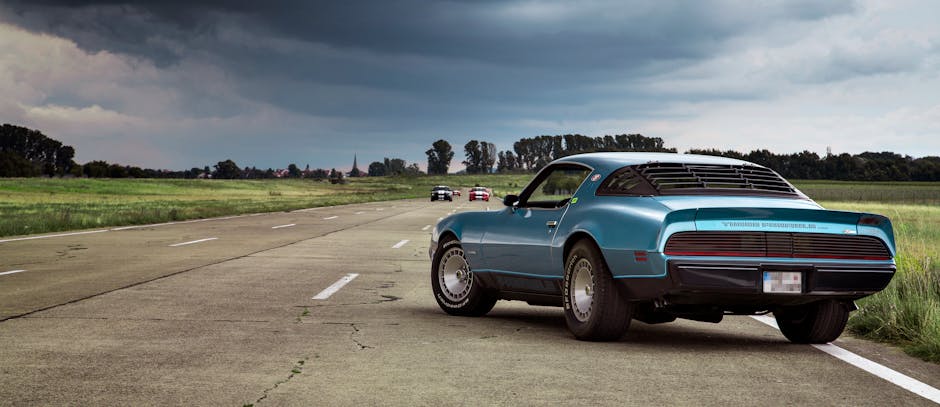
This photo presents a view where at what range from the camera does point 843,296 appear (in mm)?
6918

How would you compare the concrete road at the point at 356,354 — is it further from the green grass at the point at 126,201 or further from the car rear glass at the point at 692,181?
the green grass at the point at 126,201

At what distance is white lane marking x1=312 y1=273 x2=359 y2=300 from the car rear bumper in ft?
15.5

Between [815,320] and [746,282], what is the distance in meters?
1.44

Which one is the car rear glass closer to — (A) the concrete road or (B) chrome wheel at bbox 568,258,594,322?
(B) chrome wheel at bbox 568,258,594,322

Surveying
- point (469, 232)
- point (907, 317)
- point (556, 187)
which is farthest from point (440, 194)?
point (907, 317)

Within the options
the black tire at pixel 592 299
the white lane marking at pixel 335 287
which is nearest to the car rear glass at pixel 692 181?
the black tire at pixel 592 299

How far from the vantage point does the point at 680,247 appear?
664 centimetres

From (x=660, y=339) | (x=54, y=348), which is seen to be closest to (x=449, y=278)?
(x=660, y=339)

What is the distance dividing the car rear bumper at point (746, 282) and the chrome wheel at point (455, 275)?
2.54 meters

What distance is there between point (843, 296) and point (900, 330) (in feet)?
5.59

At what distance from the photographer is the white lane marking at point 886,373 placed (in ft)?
18.9

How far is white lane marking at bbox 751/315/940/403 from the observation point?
18.9ft

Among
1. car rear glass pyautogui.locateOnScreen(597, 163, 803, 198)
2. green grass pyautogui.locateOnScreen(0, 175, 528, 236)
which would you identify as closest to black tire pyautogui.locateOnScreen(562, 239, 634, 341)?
car rear glass pyautogui.locateOnScreen(597, 163, 803, 198)

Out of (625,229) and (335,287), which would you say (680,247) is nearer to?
(625,229)
